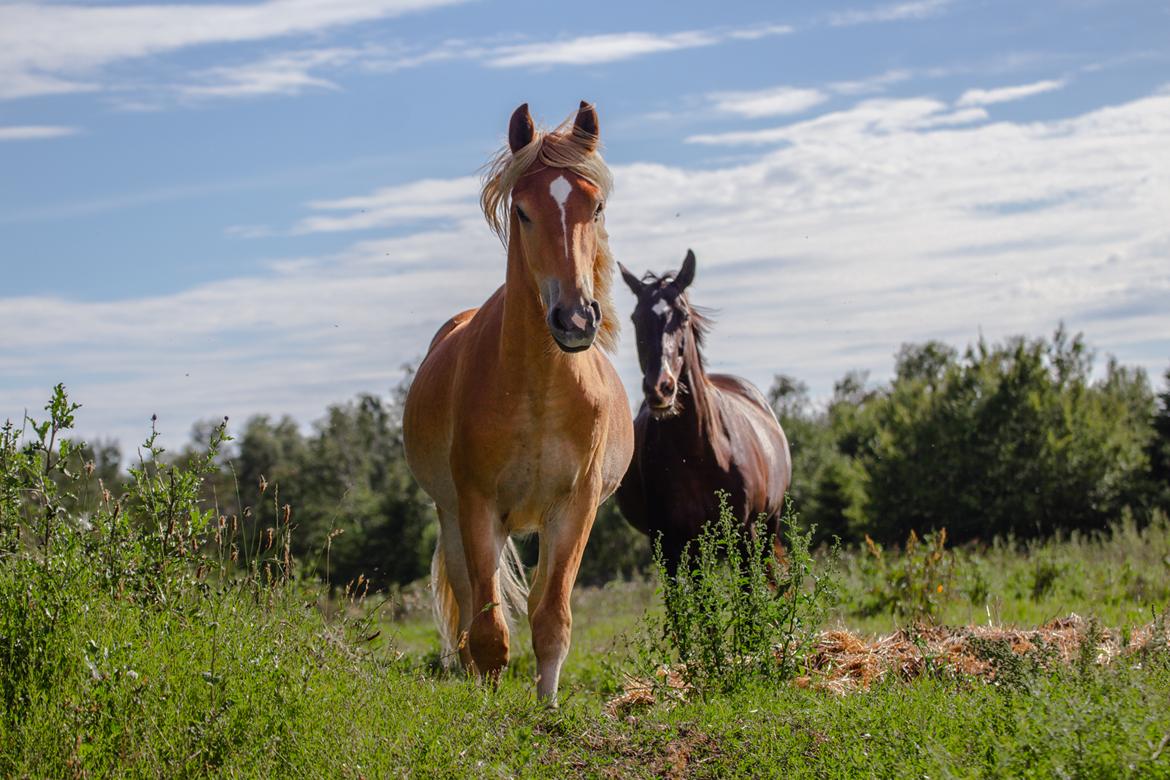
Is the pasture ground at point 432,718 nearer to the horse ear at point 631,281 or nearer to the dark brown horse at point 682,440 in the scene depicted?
the dark brown horse at point 682,440

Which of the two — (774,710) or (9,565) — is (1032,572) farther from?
(9,565)

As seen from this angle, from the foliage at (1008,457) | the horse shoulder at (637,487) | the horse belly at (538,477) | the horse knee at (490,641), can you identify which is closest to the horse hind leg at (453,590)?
the horse knee at (490,641)

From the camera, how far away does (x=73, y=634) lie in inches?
210

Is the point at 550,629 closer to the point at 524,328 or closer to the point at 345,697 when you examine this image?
the point at 345,697

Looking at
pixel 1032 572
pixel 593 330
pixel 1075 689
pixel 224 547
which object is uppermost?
pixel 593 330

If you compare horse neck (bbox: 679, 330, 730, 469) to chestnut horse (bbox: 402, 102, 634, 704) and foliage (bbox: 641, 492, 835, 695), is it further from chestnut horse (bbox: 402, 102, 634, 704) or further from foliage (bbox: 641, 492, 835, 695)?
foliage (bbox: 641, 492, 835, 695)

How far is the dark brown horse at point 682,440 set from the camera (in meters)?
8.42

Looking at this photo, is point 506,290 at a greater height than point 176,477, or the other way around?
point 506,290

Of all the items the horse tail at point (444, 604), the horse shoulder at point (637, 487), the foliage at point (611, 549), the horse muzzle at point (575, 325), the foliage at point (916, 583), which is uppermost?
the horse muzzle at point (575, 325)

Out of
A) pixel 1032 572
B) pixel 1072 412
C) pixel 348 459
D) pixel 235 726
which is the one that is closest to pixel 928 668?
pixel 235 726

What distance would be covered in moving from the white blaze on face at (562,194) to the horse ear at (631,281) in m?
2.93

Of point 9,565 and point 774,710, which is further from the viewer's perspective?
point 9,565

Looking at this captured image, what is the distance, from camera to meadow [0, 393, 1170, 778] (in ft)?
15.0

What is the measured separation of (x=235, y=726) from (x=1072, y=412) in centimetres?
2231
